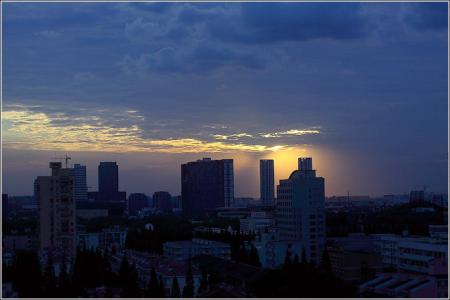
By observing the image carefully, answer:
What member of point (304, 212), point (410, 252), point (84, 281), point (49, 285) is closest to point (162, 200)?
point (304, 212)

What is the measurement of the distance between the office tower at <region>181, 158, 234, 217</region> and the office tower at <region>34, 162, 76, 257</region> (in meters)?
18.1

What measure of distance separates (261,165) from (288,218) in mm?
17299

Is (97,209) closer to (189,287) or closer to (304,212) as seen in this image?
(304,212)

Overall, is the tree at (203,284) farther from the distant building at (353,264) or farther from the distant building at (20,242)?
the distant building at (20,242)

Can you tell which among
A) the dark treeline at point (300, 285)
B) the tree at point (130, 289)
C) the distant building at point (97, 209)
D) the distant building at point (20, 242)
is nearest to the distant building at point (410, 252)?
the dark treeline at point (300, 285)

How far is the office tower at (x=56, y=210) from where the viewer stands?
13914 millimetres

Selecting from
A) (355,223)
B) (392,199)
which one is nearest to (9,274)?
(355,223)

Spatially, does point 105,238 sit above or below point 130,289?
below

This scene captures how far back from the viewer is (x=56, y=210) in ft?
45.7

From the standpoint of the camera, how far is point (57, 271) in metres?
11.0

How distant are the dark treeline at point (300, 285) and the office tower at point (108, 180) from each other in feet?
91.1

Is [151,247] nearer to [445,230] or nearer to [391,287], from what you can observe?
[445,230]

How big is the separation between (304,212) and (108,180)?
23239 mm

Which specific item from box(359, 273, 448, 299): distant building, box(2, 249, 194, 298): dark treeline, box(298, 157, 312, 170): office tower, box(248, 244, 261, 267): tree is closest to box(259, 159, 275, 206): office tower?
box(298, 157, 312, 170): office tower
